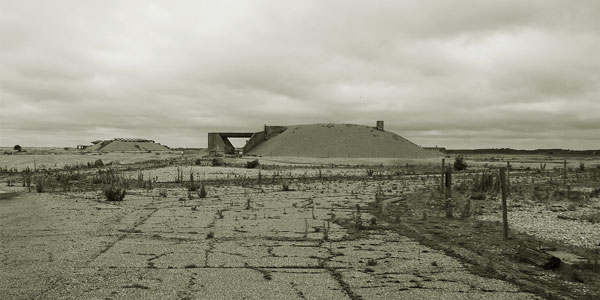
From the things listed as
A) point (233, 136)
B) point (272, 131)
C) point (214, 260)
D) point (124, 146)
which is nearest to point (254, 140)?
point (233, 136)

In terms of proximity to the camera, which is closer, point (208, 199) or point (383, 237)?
point (383, 237)

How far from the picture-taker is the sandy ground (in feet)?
19.6

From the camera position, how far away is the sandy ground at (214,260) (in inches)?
235

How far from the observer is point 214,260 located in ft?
25.2

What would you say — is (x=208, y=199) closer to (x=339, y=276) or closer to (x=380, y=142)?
(x=339, y=276)

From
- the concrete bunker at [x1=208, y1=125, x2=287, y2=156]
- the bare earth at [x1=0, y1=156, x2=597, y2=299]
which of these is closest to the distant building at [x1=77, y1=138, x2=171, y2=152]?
the concrete bunker at [x1=208, y1=125, x2=287, y2=156]

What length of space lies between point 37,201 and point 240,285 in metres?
13.1

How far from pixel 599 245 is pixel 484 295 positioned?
4.93 m

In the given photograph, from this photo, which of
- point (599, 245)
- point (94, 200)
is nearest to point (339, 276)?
point (599, 245)

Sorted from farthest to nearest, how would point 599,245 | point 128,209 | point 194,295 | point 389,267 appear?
point 128,209, point 599,245, point 389,267, point 194,295

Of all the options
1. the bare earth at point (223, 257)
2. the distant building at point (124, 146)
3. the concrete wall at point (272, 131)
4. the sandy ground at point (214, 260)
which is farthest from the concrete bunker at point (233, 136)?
the sandy ground at point (214, 260)

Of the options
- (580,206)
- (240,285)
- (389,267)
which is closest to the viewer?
(240,285)

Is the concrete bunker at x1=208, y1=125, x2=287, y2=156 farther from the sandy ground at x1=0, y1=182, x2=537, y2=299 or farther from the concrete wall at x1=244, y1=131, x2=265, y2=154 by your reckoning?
the sandy ground at x1=0, y1=182, x2=537, y2=299

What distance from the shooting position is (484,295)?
5887 mm
